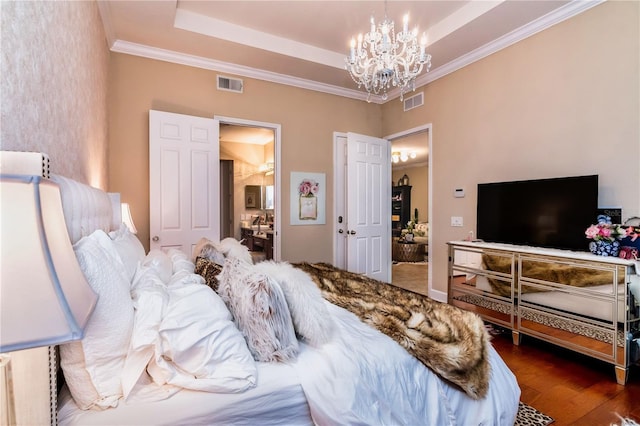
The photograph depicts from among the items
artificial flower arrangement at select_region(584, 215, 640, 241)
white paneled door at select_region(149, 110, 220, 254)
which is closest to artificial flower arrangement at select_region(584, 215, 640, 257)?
artificial flower arrangement at select_region(584, 215, 640, 241)

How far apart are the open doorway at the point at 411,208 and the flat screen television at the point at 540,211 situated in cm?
102

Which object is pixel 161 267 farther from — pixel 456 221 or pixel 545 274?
pixel 456 221

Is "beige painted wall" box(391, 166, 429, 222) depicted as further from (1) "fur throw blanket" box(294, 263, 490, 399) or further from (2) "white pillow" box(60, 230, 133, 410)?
(2) "white pillow" box(60, 230, 133, 410)

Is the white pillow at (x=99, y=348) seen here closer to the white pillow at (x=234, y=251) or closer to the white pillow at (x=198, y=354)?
Result: the white pillow at (x=198, y=354)

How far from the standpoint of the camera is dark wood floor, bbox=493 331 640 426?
1902 mm

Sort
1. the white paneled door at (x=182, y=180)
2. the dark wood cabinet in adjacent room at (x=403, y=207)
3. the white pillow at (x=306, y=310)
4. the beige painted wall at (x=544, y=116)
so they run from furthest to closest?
the dark wood cabinet in adjacent room at (x=403, y=207) → the white paneled door at (x=182, y=180) → the beige painted wall at (x=544, y=116) → the white pillow at (x=306, y=310)

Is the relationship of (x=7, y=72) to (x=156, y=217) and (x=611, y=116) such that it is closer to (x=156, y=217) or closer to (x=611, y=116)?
(x=156, y=217)

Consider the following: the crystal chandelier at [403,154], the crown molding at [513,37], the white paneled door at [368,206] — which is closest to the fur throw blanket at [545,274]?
the white paneled door at [368,206]

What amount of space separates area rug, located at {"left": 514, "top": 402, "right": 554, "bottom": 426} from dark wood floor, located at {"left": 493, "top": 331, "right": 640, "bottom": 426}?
5 centimetres

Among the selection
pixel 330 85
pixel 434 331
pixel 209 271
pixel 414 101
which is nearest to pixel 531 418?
pixel 434 331

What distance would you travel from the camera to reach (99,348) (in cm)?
105

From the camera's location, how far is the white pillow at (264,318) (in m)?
1.30

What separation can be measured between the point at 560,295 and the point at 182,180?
386 centimetres

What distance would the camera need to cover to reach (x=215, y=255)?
219cm
